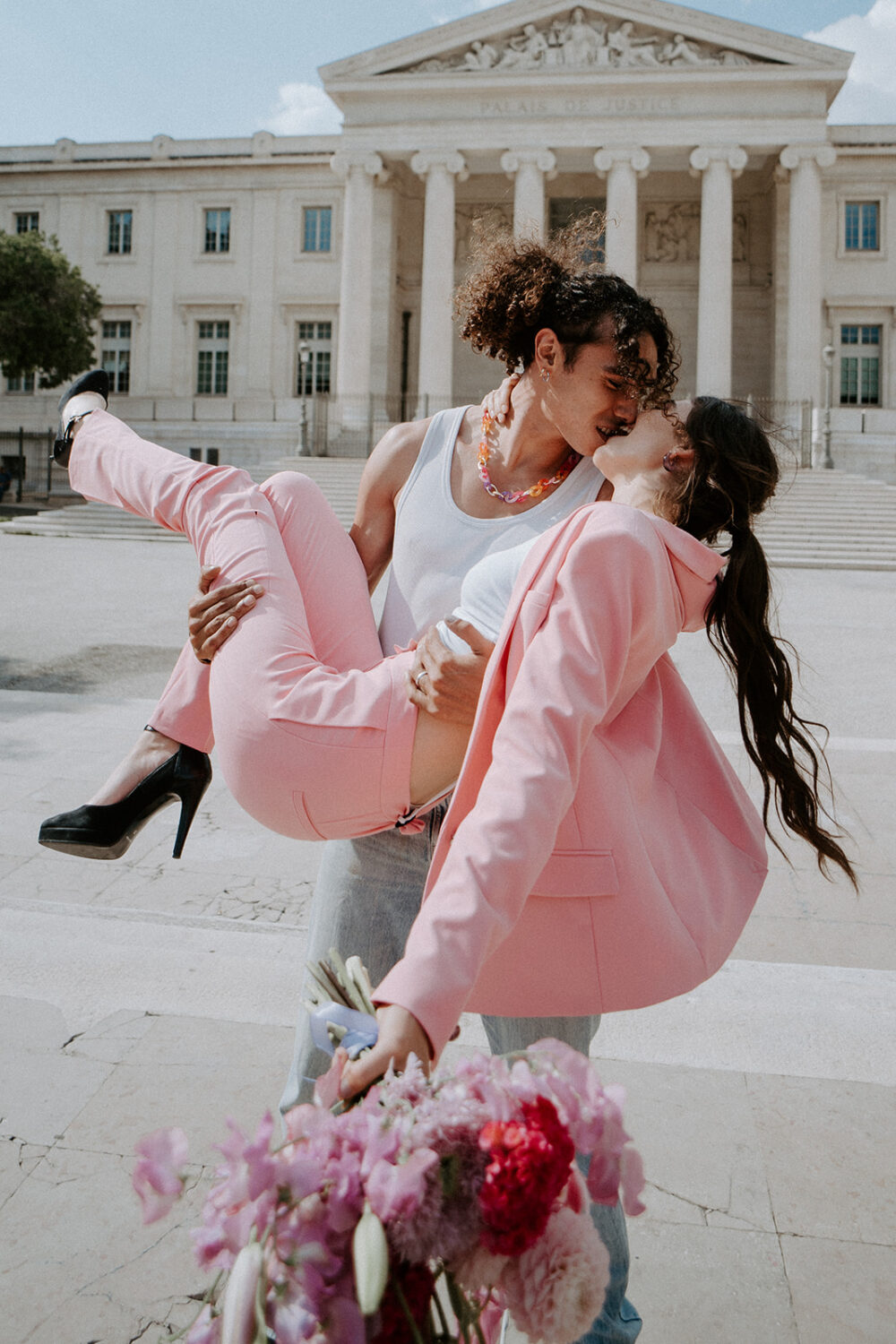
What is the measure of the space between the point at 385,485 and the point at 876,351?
36880 mm

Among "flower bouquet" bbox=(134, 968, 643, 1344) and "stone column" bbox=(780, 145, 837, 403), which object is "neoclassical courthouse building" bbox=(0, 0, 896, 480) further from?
"flower bouquet" bbox=(134, 968, 643, 1344)

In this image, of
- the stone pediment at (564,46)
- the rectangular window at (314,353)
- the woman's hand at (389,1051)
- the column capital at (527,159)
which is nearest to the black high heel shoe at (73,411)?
the woman's hand at (389,1051)

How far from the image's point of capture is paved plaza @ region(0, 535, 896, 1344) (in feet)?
6.37

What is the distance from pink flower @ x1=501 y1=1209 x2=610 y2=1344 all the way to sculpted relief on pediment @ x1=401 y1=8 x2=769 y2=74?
3540cm

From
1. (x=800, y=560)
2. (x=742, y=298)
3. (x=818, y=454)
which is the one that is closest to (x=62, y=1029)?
(x=800, y=560)

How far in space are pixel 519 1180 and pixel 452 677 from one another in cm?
79

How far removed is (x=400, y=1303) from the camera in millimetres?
938

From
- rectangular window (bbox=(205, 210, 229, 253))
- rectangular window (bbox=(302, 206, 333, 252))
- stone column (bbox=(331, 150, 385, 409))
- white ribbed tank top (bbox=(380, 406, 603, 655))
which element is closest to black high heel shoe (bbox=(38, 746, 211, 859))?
white ribbed tank top (bbox=(380, 406, 603, 655))

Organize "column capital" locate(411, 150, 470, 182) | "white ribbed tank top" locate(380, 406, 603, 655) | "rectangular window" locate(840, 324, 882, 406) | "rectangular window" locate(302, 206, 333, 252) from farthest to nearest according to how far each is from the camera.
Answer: "rectangular window" locate(302, 206, 333, 252) → "rectangular window" locate(840, 324, 882, 406) → "column capital" locate(411, 150, 470, 182) → "white ribbed tank top" locate(380, 406, 603, 655)

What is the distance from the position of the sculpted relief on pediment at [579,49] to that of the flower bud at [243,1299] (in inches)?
1396

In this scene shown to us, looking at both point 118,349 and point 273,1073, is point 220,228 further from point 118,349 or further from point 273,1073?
point 273,1073

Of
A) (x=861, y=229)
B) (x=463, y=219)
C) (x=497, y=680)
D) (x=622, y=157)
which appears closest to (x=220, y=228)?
(x=463, y=219)

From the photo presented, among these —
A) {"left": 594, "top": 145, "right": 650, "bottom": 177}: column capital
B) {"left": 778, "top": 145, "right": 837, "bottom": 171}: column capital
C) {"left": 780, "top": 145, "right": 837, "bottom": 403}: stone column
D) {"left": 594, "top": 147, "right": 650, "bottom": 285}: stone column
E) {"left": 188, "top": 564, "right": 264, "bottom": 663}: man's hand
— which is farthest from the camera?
{"left": 594, "top": 145, "right": 650, "bottom": 177}: column capital

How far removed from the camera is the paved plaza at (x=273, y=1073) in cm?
194
